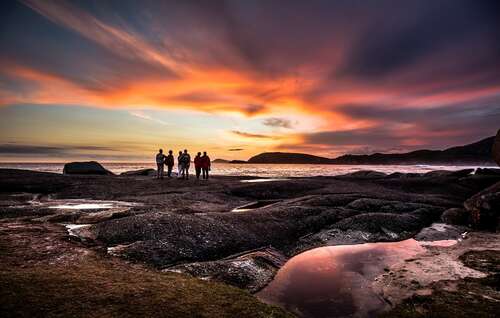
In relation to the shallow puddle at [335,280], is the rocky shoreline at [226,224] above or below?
above

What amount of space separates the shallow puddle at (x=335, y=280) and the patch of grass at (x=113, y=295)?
5.90 ft

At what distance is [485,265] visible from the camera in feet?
35.6

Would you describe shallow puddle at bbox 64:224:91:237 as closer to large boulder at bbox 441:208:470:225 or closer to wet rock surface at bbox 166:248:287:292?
wet rock surface at bbox 166:248:287:292

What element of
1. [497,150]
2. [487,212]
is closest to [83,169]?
[487,212]

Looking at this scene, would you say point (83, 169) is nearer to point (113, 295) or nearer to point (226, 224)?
point (226, 224)

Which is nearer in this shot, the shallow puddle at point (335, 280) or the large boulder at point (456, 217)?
the shallow puddle at point (335, 280)

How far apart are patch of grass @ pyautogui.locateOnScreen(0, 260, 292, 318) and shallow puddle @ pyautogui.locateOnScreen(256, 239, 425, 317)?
180 cm

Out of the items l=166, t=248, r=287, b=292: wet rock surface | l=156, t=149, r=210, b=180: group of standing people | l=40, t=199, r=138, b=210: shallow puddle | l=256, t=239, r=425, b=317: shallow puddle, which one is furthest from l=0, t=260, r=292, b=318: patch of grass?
l=156, t=149, r=210, b=180: group of standing people

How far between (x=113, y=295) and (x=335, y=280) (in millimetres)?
7062

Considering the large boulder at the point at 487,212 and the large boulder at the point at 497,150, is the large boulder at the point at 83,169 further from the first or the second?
the large boulder at the point at 497,150

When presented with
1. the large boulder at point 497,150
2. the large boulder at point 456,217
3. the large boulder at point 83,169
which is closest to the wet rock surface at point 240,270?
the large boulder at point 456,217

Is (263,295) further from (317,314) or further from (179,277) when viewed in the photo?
(179,277)

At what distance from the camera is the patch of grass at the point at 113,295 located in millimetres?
5445

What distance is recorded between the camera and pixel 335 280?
1012 centimetres
